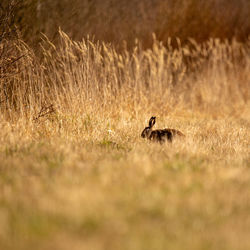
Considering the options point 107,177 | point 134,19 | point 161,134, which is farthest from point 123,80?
point 107,177

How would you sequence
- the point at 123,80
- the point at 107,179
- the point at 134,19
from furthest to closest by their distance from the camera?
the point at 134,19, the point at 123,80, the point at 107,179

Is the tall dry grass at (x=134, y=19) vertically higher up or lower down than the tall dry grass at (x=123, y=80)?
higher up

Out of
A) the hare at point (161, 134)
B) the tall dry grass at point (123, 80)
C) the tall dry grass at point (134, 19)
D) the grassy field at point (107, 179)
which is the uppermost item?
the tall dry grass at point (134, 19)

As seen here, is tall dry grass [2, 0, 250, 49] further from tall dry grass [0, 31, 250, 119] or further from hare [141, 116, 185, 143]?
hare [141, 116, 185, 143]

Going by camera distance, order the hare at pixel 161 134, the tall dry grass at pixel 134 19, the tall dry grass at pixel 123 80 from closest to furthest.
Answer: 1. the hare at pixel 161 134
2. the tall dry grass at pixel 123 80
3. the tall dry grass at pixel 134 19

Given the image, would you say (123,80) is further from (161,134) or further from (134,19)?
(161,134)

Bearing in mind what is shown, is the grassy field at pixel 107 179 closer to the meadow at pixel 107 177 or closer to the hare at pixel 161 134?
the meadow at pixel 107 177

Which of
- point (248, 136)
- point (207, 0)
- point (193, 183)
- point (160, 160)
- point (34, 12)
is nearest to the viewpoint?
point (193, 183)

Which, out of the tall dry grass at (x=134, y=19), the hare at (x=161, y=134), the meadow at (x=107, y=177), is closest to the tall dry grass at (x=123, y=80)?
the meadow at (x=107, y=177)

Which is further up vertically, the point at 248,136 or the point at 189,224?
the point at 248,136

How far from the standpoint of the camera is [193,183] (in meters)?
2.96

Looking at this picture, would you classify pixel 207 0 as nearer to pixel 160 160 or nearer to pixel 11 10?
pixel 11 10

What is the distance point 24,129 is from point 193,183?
7.66 ft

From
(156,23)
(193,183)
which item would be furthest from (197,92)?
(193,183)
